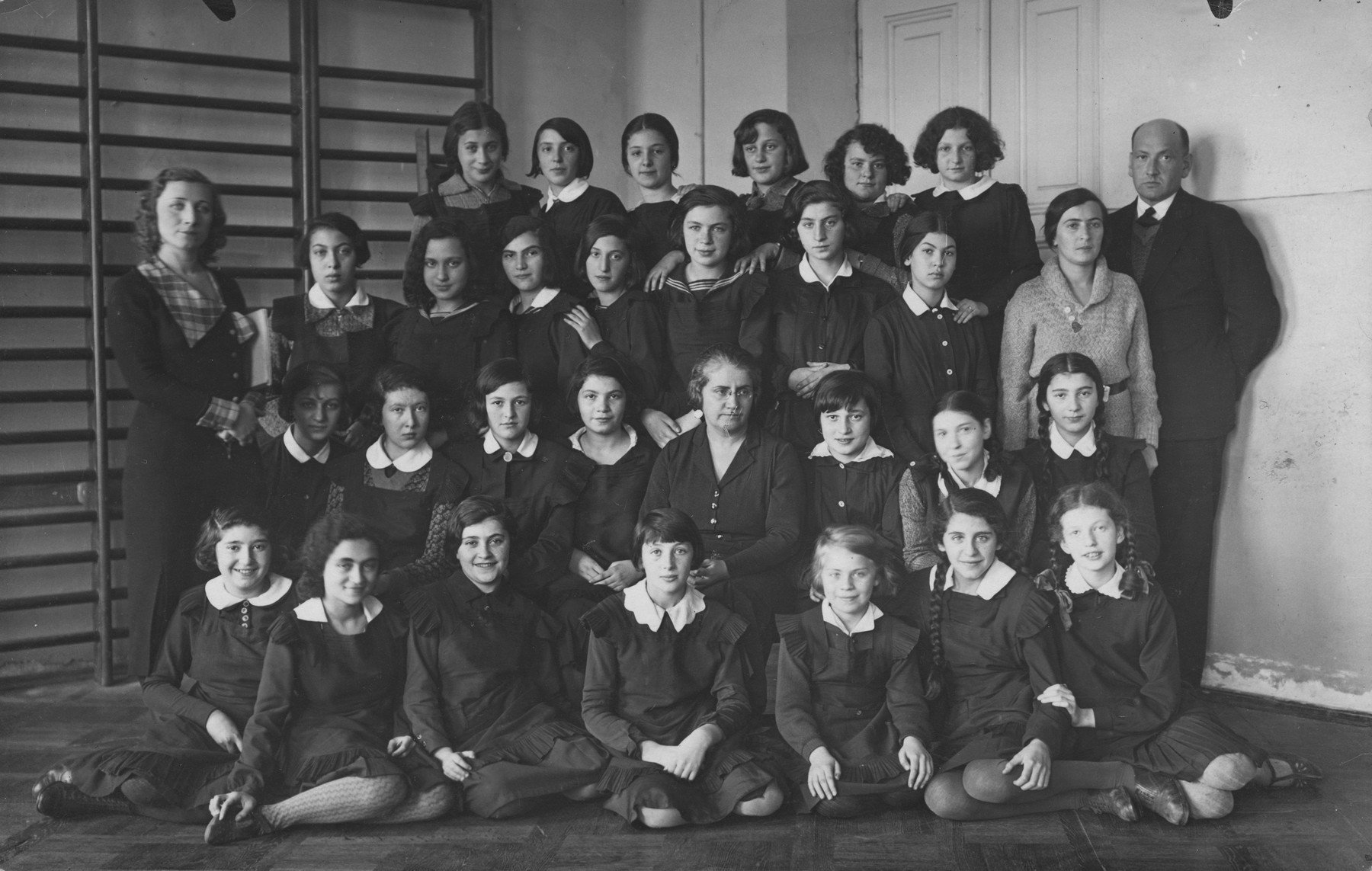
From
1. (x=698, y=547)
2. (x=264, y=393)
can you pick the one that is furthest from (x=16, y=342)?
(x=698, y=547)

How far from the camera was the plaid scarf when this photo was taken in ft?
11.0

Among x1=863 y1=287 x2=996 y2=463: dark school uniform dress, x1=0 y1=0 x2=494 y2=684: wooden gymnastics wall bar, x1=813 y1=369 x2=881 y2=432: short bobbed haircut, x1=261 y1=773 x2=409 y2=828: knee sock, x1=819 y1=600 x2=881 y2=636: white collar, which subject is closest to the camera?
x1=261 y1=773 x2=409 y2=828: knee sock

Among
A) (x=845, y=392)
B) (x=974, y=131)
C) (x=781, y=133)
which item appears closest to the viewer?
(x=845, y=392)

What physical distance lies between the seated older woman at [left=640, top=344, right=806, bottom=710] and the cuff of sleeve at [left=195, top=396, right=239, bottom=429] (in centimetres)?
115

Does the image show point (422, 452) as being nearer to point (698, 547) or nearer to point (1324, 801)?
point (698, 547)

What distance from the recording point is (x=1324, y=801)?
2.85 m

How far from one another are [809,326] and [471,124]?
1.24 m

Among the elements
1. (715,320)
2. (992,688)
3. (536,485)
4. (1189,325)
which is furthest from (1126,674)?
(536,485)

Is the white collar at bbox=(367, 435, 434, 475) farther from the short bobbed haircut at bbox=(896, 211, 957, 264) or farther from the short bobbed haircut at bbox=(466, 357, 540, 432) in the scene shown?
the short bobbed haircut at bbox=(896, 211, 957, 264)

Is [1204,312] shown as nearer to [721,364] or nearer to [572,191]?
[721,364]

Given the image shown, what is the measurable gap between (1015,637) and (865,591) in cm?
37

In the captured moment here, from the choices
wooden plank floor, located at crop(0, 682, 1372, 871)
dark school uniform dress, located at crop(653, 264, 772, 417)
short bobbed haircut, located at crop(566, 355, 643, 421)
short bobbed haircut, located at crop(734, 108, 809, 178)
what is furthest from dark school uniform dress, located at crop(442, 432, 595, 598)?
short bobbed haircut, located at crop(734, 108, 809, 178)

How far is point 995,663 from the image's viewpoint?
9.55 ft

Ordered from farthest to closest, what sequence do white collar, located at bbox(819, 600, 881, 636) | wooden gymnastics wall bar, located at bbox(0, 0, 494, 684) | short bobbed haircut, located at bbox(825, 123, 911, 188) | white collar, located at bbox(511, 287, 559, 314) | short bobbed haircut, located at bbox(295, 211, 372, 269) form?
wooden gymnastics wall bar, located at bbox(0, 0, 494, 684) < short bobbed haircut, located at bbox(825, 123, 911, 188) < white collar, located at bbox(511, 287, 559, 314) < short bobbed haircut, located at bbox(295, 211, 372, 269) < white collar, located at bbox(819, 600, 881, 636)
